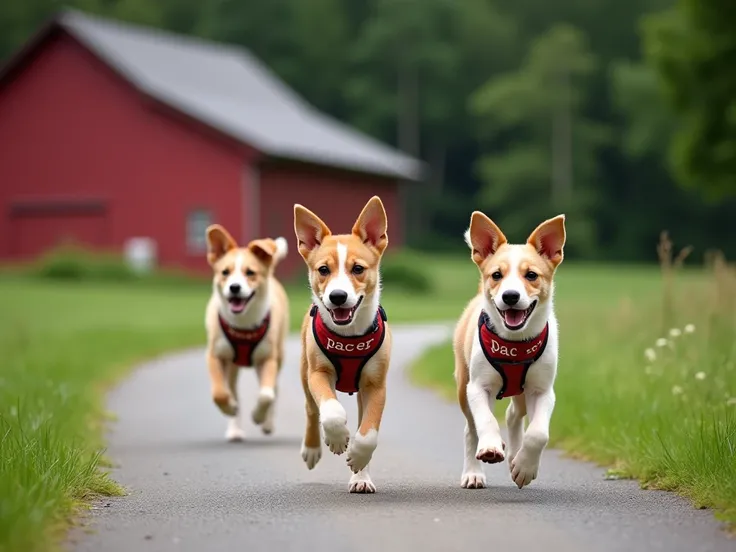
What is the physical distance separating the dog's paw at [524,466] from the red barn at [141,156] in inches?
1257

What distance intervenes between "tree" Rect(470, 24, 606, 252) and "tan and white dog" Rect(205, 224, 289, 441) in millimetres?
56016

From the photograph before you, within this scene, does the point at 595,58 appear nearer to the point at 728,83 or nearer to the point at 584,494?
the point at 728,83

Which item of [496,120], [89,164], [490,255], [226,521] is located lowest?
[226,521]

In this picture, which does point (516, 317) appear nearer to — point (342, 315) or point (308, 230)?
point (342, 315)

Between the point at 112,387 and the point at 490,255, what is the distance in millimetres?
8929

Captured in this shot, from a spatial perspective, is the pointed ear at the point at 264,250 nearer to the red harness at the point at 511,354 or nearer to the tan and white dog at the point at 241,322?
the tan and white dog at the point at 241,322

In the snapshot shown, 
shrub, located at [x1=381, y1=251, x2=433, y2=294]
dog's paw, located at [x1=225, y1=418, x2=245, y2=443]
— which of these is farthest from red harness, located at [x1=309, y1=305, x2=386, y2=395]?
shrub, located at [x1=381, y1=251, x2=433, y2=294]

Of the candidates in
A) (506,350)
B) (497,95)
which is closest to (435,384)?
(506,350)

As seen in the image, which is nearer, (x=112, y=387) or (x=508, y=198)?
(x=112, y=387)

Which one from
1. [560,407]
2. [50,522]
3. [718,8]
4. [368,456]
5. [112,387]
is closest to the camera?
[50,522]

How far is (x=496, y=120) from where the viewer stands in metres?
74.4

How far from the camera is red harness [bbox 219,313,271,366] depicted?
11297 millimetres

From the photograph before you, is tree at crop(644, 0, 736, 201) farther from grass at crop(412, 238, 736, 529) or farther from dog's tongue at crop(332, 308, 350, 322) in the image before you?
dog's tongue at crop(332, 308, 350, 322)

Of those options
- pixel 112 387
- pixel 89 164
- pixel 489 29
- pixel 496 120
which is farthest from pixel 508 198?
pixel 112 387
